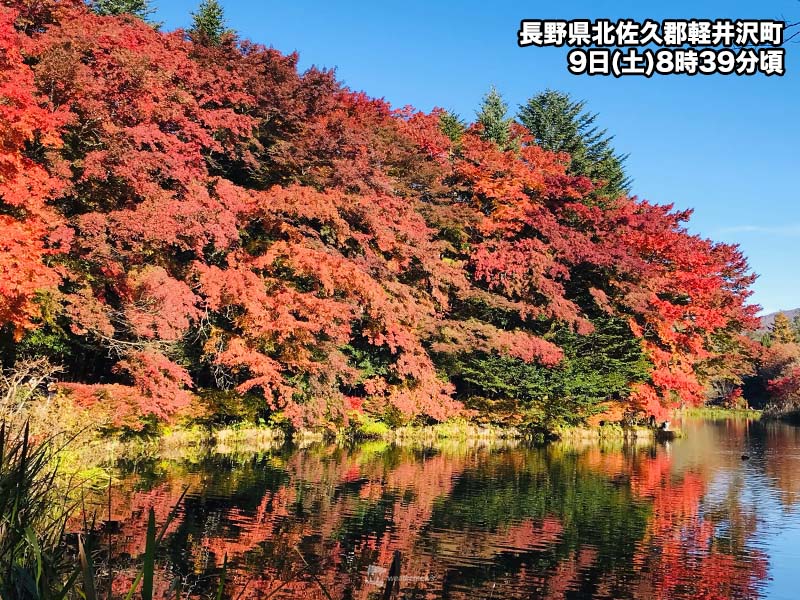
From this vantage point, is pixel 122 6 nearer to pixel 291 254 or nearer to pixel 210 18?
pixel 210 18

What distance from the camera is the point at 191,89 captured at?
19000 millimetres

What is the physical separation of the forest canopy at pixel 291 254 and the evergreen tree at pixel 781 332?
29.8m

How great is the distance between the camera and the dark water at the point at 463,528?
25.1 feet

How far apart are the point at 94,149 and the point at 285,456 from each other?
8586mm

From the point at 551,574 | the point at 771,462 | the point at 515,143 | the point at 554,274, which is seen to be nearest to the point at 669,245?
the point at 554,274

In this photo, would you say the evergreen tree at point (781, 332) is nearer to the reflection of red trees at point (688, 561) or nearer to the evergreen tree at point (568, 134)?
the evergreen tree at point (568, 134)

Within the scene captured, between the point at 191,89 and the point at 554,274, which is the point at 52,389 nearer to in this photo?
the point at 191,89

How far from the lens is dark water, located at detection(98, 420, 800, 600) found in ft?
25.1

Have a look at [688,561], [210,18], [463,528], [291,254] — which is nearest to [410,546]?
[463,528]

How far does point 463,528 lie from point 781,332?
193 ft

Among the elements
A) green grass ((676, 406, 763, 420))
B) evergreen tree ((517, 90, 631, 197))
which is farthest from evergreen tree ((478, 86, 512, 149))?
green grass ((676, 406, 763, 420))

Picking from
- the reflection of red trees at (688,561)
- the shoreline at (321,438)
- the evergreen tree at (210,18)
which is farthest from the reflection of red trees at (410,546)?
the evergreen tree at (210,18)

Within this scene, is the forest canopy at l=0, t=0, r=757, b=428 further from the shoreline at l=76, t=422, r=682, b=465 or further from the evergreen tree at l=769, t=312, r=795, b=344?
the evergreen tree at l=769, t=312, r=795, b=344

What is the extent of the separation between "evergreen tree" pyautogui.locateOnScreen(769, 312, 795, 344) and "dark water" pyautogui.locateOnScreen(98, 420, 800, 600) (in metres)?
46.6
